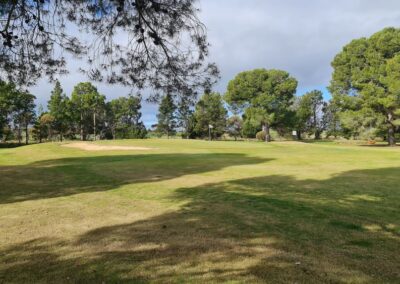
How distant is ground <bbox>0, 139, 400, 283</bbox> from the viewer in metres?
5.03

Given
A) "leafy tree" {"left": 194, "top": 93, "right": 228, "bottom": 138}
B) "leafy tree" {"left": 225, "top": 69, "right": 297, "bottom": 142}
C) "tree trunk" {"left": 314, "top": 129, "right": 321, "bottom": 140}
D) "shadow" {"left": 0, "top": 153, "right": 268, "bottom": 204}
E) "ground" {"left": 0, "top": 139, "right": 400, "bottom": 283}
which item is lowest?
"shadow" {"left": 0, "top": 153, "right": 268, "bottom": 204}

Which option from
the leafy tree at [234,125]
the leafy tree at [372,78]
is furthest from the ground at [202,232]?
the leafy tree at [234,125]

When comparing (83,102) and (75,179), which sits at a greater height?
(83,102)

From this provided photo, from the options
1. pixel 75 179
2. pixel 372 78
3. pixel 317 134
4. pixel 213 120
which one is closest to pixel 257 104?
pixel 213 120

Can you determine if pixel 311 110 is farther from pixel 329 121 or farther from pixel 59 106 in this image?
pixel 59 106

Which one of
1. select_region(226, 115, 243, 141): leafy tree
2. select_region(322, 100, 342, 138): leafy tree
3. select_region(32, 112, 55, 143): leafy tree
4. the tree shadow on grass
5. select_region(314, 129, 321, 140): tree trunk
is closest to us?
the tree shadow on grass

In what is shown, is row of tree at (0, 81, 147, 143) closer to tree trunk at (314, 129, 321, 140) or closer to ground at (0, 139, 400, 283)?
tree trunk at (314, 129, 321, 140)

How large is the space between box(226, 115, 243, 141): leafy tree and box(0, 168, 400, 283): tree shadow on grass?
77130 millimetres

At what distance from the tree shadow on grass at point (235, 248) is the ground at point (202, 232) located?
0.06ft

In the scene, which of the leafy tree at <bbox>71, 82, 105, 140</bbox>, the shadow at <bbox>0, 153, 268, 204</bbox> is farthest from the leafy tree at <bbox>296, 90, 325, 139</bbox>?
the shadow at <bbox>0, 153, 268, 204</bbox>

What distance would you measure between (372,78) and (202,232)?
44401 mm

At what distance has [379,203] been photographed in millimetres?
10016

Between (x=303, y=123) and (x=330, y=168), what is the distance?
2898 inches

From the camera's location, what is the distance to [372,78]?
45.1 meters
